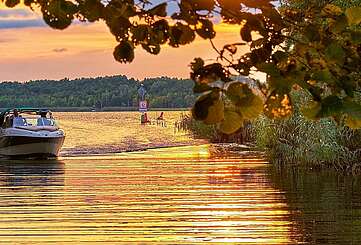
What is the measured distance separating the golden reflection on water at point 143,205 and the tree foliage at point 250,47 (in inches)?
298

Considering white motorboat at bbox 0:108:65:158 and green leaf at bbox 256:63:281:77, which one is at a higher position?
green leaf at bbox 256:63:281:77

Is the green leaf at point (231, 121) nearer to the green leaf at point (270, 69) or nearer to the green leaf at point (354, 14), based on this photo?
the green leaf at point (270, 69)

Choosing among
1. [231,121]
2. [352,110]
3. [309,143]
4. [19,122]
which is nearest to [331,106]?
[352,110]

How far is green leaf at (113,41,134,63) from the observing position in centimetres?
292

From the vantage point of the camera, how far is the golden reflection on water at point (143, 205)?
1101cm

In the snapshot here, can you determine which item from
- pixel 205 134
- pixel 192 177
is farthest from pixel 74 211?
pixel 205 134

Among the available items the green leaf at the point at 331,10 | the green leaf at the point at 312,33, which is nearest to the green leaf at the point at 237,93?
the green leaf at the point at 312,33

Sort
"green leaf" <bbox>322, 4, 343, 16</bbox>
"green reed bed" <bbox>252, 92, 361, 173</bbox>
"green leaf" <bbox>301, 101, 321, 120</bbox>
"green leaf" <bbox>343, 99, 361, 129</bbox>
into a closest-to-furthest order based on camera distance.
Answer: "green leaf" <bbox>343, 99, 361, 129</bbox> → "green leaf" <bbox>301, 101, 321, 120</bbox> → "green leaf" <bbox>322, 4, 343, 16</bbox> → "green reed bed" <bbox>252, 92, 361, 173</bbox>

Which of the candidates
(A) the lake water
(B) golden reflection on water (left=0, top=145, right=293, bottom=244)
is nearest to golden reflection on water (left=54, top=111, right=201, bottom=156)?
(B) golden reflection on water (left=0, top=145, right=293, bottom=244)

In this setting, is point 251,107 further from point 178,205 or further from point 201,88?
point 178,205

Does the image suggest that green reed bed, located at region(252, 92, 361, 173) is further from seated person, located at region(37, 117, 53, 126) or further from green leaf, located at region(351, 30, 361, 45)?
green leaf, located at region(351, 30, 361, 45)

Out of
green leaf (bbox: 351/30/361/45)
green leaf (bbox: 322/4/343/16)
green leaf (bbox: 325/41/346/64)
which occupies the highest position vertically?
green leaf (bbox: 322/4/343/16)

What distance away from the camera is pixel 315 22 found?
3.09 m

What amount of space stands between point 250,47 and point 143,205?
38.7 feet
